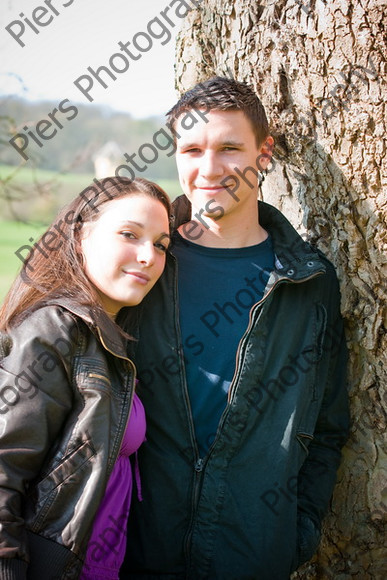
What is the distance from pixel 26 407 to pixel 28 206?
42.5 ft

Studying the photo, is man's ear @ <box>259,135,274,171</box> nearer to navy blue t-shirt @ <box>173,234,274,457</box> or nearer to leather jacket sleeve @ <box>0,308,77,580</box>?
navy blue t-shirt @ <box>173,234,274,457</box>

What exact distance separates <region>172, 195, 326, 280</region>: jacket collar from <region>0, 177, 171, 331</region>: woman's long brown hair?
32 cm

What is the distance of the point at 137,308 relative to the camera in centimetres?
230

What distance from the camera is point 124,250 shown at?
2.06 m

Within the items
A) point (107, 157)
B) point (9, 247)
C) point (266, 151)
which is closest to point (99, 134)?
point (107, 157)

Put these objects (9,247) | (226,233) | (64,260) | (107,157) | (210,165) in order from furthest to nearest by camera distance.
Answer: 1. (9,247)
2. (107,157)
3. (226,233)
4. (210,165)
5. (64,260)

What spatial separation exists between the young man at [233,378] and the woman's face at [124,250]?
0.22 meters

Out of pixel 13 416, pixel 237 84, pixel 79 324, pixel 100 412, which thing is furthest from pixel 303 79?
pixel 13 416

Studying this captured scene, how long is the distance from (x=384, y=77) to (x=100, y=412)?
4.97 ft

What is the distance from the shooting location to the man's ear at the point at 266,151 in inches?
98.1

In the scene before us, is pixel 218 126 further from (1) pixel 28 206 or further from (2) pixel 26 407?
(1) pixel 28 206

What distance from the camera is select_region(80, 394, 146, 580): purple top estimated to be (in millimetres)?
1957

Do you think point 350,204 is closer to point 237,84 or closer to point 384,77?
point 384,77

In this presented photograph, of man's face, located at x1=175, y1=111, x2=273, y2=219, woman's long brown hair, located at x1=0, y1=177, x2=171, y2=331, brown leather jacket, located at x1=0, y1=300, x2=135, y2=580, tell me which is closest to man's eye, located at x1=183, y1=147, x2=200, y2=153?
man's face, located at x1=175, y1=111, x2=273, y2=219
